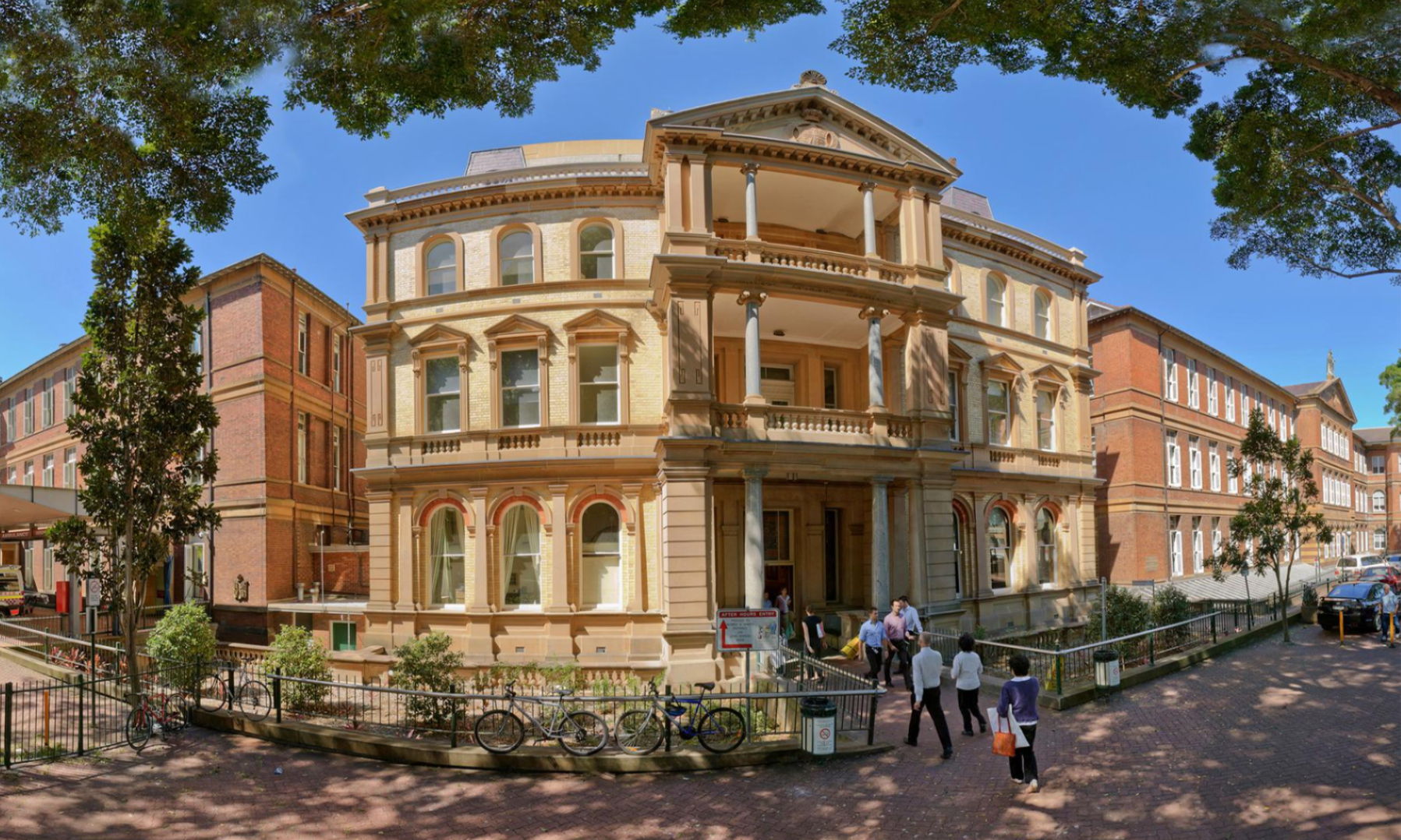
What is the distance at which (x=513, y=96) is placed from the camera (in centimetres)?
949

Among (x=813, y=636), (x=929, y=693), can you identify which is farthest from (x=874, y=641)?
(x=929, y=693)

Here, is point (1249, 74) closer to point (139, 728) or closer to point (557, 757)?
point (557, 757)

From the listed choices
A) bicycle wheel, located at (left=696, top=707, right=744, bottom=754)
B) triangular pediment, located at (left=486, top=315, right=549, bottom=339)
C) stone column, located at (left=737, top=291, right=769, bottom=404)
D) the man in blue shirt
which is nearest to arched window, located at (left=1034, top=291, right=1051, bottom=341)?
stone column, located at (left=737, top=291, right=769, bottom=404)

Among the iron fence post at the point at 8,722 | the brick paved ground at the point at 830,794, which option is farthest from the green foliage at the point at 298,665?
the iron fence post at the point at 8,722

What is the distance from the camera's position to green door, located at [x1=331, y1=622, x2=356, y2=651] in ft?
77.9

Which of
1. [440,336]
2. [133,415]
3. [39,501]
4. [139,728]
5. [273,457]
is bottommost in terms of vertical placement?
[139,728]

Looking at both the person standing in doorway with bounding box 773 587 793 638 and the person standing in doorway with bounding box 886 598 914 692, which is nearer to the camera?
the person standing in doorway with bounding box 886 598 914 692

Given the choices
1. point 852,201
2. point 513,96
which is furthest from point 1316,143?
point 852,201

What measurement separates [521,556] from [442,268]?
27.4 feet

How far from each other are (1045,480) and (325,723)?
22.4 meters

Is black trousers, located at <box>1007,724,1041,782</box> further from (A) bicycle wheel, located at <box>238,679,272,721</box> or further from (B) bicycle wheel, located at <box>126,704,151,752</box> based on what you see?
(B) bicycle wheel, located at <box>126,704,151,752</box>

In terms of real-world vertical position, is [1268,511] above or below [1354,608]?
above

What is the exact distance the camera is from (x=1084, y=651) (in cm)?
1614

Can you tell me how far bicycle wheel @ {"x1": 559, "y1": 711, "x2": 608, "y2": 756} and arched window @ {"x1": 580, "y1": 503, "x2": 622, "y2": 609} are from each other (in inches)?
347
